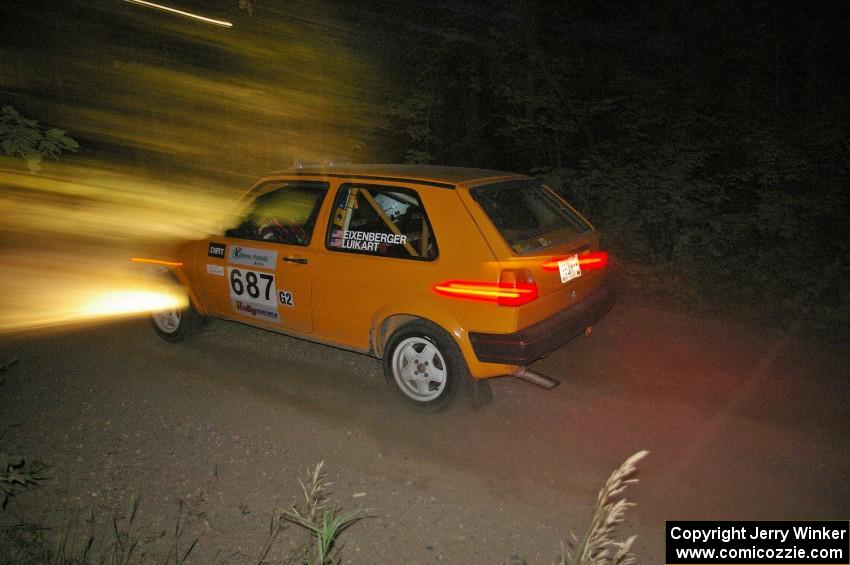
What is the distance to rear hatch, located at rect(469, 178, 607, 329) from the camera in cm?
409

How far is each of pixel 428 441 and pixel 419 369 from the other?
0.57 m

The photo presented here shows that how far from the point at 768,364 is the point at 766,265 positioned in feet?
9.09

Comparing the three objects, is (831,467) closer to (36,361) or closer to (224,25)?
(36,361)

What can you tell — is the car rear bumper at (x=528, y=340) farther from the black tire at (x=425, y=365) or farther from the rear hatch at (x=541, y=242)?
the black tire at (x=425, y=365)

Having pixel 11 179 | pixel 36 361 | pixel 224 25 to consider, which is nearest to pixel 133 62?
pixel 224 25

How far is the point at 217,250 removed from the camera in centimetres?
542

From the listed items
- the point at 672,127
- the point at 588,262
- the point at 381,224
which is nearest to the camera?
the point at 381,224

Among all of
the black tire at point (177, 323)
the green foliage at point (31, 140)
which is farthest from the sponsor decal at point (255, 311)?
the green foliage at point (31, 140)

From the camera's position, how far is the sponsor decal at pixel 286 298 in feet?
16.4

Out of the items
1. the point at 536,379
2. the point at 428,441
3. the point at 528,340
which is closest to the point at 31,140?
the point at 428,441

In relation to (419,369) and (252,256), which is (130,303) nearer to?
(252,256)

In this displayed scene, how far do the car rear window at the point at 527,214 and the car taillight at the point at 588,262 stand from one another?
142mm

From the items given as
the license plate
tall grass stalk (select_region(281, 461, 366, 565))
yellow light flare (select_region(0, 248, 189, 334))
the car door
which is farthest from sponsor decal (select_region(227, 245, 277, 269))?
the license plate

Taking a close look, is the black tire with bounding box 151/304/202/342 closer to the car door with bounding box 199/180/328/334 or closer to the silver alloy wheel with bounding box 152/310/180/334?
the silver alloy wheel with bounding box 152/310/180/334
